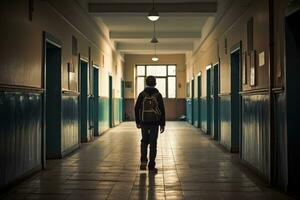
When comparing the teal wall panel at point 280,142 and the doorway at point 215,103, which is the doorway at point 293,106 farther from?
the doorway at point 215,103

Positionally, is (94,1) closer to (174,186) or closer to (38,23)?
(38,23)

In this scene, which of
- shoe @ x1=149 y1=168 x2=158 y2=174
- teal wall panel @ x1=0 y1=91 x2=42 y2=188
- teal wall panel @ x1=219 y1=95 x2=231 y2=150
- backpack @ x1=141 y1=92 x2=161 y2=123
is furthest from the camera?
teal wall panel @ x1=219 y1=95 x2=231 y2=150

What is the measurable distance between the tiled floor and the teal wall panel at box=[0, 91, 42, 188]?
9.3 inches

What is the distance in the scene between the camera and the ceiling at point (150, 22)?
12055 millimetres

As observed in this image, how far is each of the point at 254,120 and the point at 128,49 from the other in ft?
49.8

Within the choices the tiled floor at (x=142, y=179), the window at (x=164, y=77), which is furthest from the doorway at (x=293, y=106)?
the window at (x=164, y=77)

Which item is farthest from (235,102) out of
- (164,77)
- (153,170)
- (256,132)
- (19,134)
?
(164,77)

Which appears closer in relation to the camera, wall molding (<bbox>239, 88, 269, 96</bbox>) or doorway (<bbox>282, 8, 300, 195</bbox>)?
doorway (<bbox>282, 8, 300, 195</bbox>)

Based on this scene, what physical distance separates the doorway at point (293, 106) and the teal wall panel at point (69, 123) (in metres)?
4.93

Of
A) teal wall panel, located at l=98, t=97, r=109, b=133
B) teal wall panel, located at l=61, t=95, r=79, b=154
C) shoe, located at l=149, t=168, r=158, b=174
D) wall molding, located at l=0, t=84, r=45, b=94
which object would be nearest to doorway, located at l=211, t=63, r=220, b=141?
teal wall panel, located at l=98, t=97, r=109, b=133

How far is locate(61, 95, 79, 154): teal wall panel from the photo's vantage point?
909 centimetres

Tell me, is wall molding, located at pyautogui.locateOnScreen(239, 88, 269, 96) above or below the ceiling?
below

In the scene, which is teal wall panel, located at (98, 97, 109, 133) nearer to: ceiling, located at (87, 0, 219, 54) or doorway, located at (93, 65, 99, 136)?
doorway, located at (93, 65, 99, 136)

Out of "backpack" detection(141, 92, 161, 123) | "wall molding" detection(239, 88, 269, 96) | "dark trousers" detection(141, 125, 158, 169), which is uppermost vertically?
"wall molding" detection(239, 88, 269, 96)
